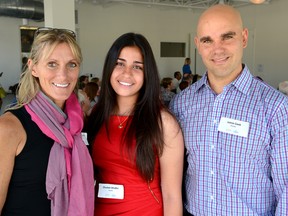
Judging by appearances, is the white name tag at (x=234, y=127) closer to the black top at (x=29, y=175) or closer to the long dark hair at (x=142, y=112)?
the long dark hair at (x=142, y=112)

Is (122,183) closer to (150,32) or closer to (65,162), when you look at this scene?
(65,162)

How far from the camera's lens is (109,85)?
6.30 feet

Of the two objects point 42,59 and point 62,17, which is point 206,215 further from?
point 62,17

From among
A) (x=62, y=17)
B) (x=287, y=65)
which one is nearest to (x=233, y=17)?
(x=62, y=17)

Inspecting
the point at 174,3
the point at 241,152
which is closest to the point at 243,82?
the point at 241,152

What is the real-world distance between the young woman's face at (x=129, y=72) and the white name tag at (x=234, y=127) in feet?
1.68

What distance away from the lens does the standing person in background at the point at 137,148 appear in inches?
67.9

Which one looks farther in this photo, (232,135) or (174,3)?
(174,3)

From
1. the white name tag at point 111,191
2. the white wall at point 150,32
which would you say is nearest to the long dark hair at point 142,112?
the white name tag at point 111,191

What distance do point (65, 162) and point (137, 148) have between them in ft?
1.31

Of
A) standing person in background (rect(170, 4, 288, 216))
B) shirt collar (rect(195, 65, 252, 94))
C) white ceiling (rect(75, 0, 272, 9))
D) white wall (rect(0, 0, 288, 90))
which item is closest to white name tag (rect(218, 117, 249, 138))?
standing person in background (rect(170, 4, 288, 216))

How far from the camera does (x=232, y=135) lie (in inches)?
63.7

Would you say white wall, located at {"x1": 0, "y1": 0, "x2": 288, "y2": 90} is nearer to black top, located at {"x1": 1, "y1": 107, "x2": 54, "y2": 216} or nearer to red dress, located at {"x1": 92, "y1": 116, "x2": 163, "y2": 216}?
red dress, located at {"x1": 92, "y1": 116, "x2": 163, "y2": 216}

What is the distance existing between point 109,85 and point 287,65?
1021 cm
